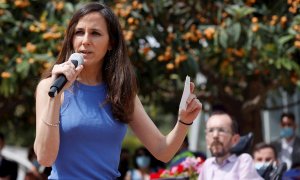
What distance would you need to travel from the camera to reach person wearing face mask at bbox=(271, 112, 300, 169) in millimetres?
9070

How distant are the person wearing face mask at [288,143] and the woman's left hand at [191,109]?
566 cm

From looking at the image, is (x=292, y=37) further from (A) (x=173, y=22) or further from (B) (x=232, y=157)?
(B) (x=232, y=157)

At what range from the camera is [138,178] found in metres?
10.8

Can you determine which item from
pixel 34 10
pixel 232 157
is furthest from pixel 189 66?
pixel 232 157

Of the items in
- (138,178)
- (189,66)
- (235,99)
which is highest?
(189,66)

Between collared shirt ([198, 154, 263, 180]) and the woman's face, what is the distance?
7.41ft

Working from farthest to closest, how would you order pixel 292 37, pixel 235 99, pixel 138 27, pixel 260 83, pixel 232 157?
pixel 235 99 → pixel 260 83 → pixel 138 27 → pixel 292 37 → pixel 232 157

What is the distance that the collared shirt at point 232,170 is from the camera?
17.2 ft

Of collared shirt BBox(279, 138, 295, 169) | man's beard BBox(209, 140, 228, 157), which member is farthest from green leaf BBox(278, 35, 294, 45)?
man's beard BBox(209, 140, 228, 157)

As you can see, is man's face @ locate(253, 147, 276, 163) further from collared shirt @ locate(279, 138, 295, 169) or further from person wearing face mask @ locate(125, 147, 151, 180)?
person wearing face mask @ locate(125, 147, 151, 180)

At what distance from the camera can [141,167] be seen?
11.0 metres

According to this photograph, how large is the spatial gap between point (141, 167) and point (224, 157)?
5.63m

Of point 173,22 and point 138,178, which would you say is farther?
point 138,178

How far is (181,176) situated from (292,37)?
2681mm
